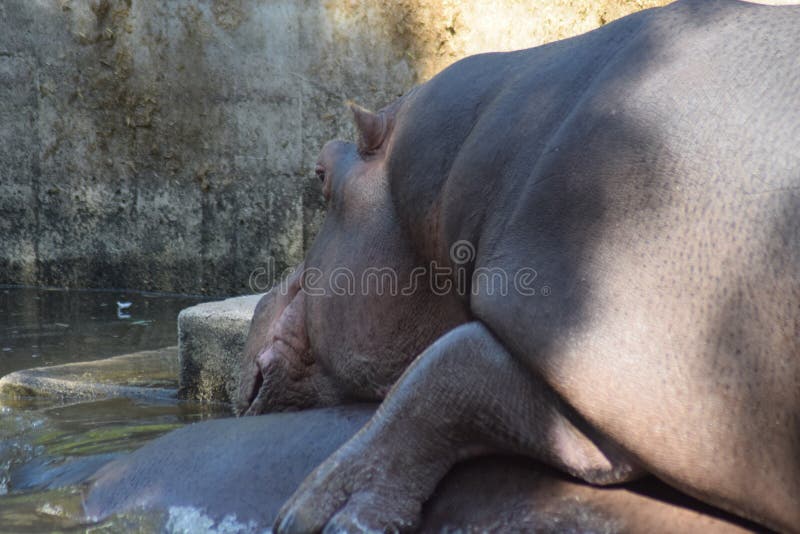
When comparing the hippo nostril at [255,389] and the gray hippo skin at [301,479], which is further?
the hippo nostril at [255,389]

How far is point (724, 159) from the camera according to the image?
178 cm

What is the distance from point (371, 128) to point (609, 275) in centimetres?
108

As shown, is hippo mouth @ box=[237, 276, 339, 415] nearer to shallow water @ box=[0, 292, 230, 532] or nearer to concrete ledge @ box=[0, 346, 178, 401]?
shallow water @ box=[0, 292, 230, 532]

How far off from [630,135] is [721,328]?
40 cm

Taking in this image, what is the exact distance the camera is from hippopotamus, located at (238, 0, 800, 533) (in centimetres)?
168

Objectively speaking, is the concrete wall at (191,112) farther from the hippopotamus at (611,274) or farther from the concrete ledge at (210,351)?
the hippopotamus at (611,274)

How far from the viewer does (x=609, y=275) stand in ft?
5.98

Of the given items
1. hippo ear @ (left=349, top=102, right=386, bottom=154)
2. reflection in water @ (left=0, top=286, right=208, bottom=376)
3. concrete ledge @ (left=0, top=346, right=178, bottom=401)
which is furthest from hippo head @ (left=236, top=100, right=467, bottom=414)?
reflection in water @ (left=0, top=286, right=208, bottom=376)

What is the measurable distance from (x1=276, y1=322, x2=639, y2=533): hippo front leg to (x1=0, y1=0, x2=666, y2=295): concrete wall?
4.57 m

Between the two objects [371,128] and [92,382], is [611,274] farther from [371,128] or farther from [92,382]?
[92,382]

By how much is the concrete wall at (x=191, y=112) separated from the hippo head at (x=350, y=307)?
12.0 ft

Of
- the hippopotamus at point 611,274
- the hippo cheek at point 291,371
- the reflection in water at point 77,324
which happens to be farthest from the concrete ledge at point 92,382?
the hippopotamus at point 611,274

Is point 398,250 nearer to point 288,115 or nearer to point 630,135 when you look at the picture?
point 630,135

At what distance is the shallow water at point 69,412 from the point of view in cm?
260
